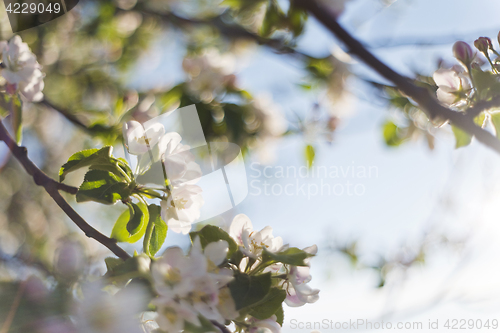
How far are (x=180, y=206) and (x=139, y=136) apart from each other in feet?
0.42

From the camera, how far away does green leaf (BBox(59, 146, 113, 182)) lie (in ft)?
1.56

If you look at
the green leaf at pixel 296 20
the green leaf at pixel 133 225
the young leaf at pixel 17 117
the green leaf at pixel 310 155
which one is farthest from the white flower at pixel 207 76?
the green leaf at pixel 133 225

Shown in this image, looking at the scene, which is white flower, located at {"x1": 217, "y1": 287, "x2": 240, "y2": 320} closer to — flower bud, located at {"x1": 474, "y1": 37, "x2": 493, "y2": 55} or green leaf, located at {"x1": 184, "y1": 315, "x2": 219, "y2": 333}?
green leaf, located at {"x1": 184, "y1": 315, "x2": 219, "y2": 333}

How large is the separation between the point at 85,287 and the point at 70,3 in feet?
4.02

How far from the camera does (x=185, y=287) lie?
366 mm

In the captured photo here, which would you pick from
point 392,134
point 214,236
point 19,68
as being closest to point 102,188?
point 214,236

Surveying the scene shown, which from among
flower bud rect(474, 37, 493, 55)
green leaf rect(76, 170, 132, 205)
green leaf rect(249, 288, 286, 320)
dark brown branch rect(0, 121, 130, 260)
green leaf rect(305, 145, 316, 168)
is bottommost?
green leaf rect(305, 145, 316, 168)

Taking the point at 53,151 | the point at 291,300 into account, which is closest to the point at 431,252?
the point at 291,300

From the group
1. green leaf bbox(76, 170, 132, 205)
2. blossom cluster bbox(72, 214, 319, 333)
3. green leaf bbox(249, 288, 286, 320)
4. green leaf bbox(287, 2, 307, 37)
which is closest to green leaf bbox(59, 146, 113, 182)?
green leaf bbox(76, 170, 132, 205)

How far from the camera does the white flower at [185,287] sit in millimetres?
358

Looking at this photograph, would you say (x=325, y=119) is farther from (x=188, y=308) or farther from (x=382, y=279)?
(x=188, y=308)

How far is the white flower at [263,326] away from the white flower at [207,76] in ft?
2.64

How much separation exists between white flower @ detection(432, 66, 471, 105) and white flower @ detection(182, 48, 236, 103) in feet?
2.20

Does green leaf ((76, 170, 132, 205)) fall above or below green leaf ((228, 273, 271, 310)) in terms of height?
above
